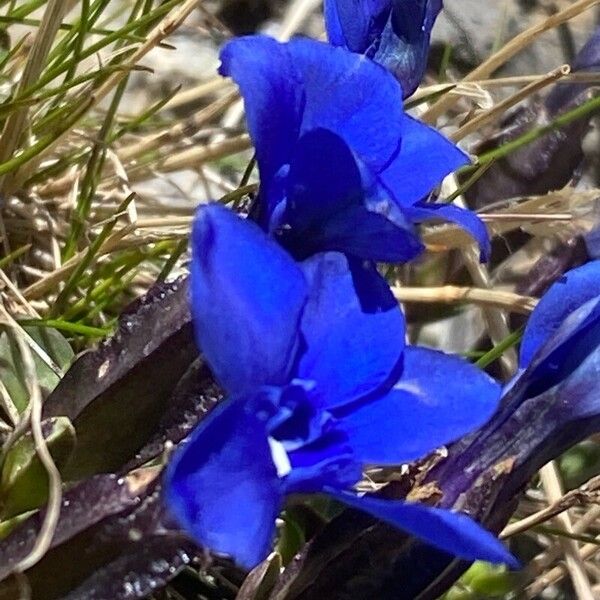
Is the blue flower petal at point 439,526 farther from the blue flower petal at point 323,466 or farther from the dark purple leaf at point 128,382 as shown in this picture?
the dark purple leaf at point 128,382

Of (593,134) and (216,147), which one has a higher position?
(216,147)

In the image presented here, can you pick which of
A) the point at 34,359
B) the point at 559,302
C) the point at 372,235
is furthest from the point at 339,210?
the point at 34,359

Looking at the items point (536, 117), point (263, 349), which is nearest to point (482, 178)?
point (536, 117)

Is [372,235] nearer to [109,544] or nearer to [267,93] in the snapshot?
[267,93]

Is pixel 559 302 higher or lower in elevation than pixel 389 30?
lower

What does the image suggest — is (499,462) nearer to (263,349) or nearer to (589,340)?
(589,340)

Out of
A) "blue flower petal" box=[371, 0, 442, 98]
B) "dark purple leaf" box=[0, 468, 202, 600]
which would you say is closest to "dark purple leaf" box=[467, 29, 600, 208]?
"blue flower petal" box=[371, 0, 442, 98]
